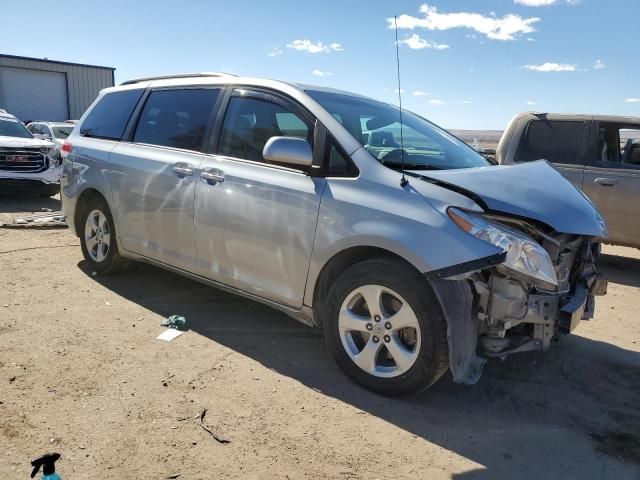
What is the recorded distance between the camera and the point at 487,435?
2871 millimetres

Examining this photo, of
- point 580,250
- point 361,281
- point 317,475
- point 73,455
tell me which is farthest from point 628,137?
point 73,455

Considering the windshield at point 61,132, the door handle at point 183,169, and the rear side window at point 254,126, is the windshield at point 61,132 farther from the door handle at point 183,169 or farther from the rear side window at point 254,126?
the rear side window at point 254,126

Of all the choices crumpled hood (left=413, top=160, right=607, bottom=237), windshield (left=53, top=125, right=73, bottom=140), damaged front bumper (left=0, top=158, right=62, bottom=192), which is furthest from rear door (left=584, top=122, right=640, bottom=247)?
windshield (left=53, top=125, right=73, bottom=140)

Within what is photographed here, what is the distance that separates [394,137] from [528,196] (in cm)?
111

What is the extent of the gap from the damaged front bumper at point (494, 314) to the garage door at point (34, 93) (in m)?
31.3

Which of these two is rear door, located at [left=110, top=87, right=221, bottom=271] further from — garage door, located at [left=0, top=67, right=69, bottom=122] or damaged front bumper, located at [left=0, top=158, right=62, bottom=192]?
garage door, located at [left=0, top=67, right=69, bottom=122]

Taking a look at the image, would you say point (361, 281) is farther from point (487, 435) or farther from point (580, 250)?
point (580, 250)

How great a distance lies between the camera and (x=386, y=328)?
10.2 feet

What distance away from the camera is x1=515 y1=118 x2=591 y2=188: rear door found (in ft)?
21.8

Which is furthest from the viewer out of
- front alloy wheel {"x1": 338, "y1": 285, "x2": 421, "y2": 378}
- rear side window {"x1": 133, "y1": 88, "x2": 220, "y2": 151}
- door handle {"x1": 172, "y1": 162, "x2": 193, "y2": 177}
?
rear side window {"x1": 133, "y1": 88, "x2": 220, "y2": 151}

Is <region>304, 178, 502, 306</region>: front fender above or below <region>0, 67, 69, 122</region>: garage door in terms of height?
below

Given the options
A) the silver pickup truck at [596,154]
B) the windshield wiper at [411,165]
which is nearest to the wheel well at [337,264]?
the windshield wiper at [411,165]

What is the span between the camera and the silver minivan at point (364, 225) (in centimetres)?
290

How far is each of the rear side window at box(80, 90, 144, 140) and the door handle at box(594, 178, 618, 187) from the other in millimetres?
5415
